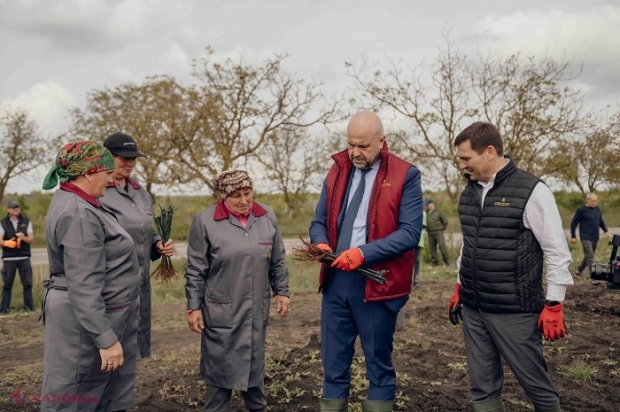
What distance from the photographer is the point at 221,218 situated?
14.0 feet

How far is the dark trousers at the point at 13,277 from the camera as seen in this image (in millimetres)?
10320

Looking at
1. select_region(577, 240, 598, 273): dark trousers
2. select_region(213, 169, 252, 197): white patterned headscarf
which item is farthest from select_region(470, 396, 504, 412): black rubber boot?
select_region(577, 240, 598, 273): dark trousers

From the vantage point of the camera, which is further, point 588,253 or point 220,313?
point 588,253

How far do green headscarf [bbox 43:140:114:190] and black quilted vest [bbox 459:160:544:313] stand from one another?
2222 millimetres

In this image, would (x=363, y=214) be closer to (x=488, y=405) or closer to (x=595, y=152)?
(x=488, y=405)

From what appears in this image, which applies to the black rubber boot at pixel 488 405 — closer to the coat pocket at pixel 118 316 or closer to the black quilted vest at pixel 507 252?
the black quilted vest at pixel 507 252

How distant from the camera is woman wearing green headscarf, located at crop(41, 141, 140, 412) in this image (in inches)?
124

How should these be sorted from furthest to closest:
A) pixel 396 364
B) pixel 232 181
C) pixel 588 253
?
pixel 588 253 < pixel 396 364 < pixel 232 181

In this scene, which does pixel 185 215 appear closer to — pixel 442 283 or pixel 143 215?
pixel 442 283

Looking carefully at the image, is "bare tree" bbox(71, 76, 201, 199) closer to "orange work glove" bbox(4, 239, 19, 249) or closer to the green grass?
"orange work glove" bbox(4, 239, 19, 249)

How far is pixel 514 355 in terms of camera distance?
3.61 meters

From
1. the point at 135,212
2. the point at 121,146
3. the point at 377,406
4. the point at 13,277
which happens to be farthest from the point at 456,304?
the point at 13,277

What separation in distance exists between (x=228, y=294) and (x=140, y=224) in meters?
0.86

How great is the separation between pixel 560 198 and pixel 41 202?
2848 cm
